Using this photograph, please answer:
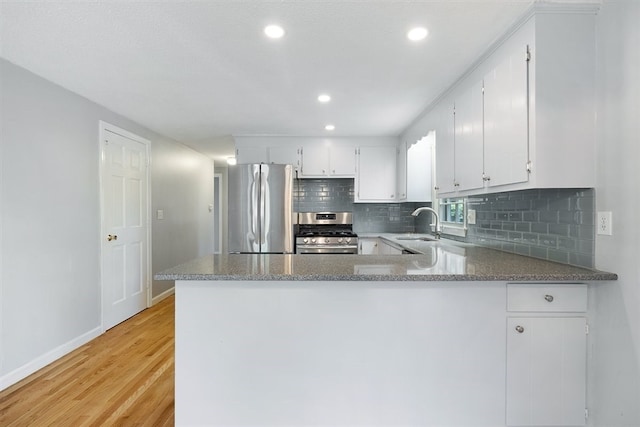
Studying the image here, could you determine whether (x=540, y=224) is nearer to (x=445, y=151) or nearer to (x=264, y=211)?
(x=445, y=151)

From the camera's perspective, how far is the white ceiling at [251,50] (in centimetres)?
171

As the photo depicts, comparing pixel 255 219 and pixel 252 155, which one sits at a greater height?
pixel 252 155

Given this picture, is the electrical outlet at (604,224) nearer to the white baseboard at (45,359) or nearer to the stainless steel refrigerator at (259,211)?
the stainless steel refrigerator at (259,211)

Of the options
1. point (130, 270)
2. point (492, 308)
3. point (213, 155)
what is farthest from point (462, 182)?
point (213, 155)

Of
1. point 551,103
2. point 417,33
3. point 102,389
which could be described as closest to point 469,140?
point 551,103

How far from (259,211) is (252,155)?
2.74ft

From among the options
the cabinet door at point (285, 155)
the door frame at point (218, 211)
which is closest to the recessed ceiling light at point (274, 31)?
the cabinet door at point (285, 155)

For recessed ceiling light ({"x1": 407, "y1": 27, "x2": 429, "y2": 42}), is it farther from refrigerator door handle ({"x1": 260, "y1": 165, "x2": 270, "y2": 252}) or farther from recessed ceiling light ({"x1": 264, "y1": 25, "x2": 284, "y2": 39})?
refrigerator door handle ({"x1": 260, "y1": 165, "x2": 270, "y2": 252})

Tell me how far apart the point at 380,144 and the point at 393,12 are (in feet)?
9.04

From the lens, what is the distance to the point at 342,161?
4.43 m

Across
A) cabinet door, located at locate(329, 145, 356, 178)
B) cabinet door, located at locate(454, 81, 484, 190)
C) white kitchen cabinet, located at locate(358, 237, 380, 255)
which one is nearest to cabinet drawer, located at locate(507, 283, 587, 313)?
cabinet door, located at locate(454, 81, 484, 190)

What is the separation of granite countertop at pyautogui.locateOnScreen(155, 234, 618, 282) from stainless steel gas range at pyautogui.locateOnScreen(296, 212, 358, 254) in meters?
1.91

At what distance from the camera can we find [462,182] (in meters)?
2.44

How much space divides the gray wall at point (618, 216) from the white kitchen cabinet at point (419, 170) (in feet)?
5.97
